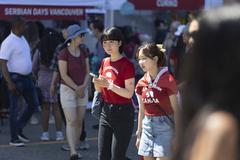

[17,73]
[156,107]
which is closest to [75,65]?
[17,73]

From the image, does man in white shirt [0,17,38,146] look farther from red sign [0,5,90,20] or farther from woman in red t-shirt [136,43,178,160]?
woman in red t-shirt [136,43,178,160]

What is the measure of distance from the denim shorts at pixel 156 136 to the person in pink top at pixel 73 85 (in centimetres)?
223

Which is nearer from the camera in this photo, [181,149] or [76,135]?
[181,149]

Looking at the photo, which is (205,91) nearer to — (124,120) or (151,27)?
(124,120)

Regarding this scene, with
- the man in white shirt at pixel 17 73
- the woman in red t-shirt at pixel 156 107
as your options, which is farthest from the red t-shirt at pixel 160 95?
the man in white shirt at pixel 17 73

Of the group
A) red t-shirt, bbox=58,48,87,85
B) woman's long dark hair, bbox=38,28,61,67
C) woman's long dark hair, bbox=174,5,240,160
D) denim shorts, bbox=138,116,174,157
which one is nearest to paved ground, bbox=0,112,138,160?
red t-shirt, bbox=58,48,87,85

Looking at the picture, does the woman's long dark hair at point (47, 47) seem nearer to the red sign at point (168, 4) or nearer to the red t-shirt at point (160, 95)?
the red sign at point (168, 4)

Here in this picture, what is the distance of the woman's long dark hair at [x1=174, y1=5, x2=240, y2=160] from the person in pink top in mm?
5780

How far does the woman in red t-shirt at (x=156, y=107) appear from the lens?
17.3 feet

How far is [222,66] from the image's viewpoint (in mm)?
1630

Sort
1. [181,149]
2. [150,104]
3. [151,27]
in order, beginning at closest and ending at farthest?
[181,149] → [150,104] → [151,27]

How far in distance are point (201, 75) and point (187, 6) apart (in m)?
10.5

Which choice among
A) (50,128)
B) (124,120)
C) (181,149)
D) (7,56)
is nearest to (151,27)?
(50,128)

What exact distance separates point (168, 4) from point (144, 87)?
6.60 metres
